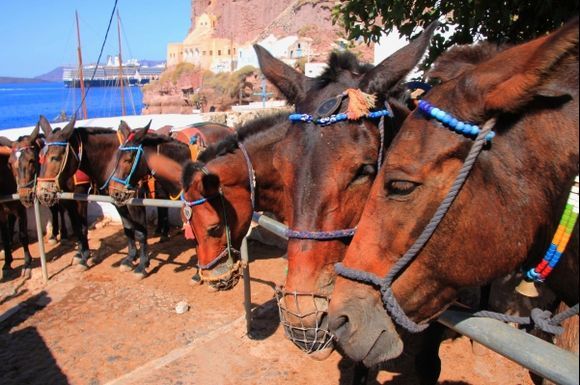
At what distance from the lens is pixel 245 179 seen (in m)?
4.33

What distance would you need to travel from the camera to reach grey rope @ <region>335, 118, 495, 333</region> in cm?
131

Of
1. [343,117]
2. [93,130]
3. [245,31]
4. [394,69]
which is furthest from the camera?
[245,31]

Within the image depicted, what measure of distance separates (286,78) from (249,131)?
157cm

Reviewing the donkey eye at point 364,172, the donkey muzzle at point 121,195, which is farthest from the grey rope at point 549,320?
the donkey muzzle at point 121,195

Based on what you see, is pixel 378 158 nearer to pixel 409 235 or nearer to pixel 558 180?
pixel 409 235

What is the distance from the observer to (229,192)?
432cm

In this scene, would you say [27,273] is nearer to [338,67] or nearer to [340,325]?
[338,67]

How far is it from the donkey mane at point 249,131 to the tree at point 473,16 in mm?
1413

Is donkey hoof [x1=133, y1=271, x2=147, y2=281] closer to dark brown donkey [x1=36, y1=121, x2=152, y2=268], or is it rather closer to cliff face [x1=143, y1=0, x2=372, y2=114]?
dark brown donkey [x1=36, y1=121, x2=152, y2=268]

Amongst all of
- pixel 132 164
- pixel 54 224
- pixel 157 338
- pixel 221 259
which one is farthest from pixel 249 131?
pixel 54 224

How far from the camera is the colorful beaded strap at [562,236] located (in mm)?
1219

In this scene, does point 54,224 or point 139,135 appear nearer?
point 139,135

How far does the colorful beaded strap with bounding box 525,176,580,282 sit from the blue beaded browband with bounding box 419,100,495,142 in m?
0.30

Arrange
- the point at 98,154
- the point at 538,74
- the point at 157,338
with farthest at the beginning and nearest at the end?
the point at 98,154
the point at 157,338
the point at 538,74
